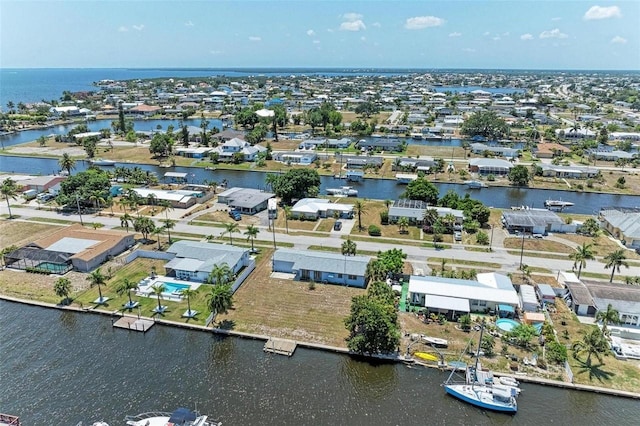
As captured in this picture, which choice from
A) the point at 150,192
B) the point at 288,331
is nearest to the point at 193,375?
the point at 288,331

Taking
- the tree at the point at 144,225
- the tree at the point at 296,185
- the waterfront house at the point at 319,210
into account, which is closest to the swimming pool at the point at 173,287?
the tree at the point at 144,225

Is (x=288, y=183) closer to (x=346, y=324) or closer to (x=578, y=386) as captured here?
(x=346, y=324)

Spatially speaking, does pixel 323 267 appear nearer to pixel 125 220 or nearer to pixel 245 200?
pixel 245 200

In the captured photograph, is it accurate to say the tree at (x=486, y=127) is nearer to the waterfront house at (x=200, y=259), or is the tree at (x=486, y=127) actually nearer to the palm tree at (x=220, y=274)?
the waterfront house at (x=200, y=259)

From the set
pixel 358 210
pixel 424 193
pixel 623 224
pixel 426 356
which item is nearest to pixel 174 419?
pixel 426 356

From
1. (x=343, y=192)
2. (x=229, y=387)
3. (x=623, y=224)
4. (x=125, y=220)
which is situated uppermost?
(x=125, y=220)
